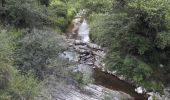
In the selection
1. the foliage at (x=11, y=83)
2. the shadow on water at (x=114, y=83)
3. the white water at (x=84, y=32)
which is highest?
the foliage at (x=11, y=83)

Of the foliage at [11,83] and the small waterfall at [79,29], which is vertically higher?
the foliage at [11,83]

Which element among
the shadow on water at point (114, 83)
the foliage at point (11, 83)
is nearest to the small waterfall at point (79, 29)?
the shadow on water at point (114, 83)

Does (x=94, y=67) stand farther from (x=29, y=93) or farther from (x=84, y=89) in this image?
(x=29, y=93)

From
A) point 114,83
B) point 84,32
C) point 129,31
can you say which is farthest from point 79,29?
point 114,83

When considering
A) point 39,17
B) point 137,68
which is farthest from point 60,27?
point 137,68

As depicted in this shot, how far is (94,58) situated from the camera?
2619 centimetres

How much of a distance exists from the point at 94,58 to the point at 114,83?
4565mm

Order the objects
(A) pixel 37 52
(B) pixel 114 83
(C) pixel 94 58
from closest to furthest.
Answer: (A) pixel 37 52 → (B) pixel 114 83 → (C) pixel 94 58

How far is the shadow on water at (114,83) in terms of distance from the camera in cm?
A: 2080

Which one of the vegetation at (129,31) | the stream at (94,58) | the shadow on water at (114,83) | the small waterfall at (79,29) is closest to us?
the shadow on water at (114,83)

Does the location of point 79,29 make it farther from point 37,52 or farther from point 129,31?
point 37,52

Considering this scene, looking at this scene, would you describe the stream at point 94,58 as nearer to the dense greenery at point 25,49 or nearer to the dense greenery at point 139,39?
the dense greenery at point 139,39

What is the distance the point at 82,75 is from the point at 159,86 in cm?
613

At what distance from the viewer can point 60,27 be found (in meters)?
31.2
